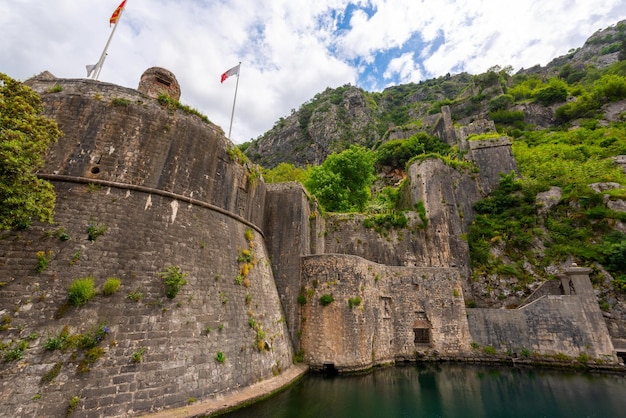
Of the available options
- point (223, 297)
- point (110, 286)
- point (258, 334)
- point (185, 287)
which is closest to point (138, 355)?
point (110, 286)

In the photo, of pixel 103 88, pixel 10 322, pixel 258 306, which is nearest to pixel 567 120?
pixel 258 306

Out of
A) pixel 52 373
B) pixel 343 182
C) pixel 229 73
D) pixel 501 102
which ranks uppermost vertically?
pixel 501 102

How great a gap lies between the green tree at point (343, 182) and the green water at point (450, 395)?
15.3m

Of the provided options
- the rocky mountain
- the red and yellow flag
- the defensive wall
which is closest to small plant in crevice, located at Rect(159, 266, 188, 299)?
the red and yellow flag

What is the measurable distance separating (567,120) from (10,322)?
183 ft

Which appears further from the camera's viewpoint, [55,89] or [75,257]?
[55,89]

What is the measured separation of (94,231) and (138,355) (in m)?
3.98

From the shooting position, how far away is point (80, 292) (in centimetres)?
721

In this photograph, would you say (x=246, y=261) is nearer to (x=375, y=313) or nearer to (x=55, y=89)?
(x=375, y=313)

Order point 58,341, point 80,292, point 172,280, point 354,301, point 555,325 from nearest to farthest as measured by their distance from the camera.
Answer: point 58,341, point 80,292, point 172,280, point 354,301, point 555,325

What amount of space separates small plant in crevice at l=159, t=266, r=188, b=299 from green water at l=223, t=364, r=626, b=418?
4.12 meters

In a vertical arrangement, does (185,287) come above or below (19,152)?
below

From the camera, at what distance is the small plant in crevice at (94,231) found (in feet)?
27.4

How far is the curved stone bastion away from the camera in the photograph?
257 inches
